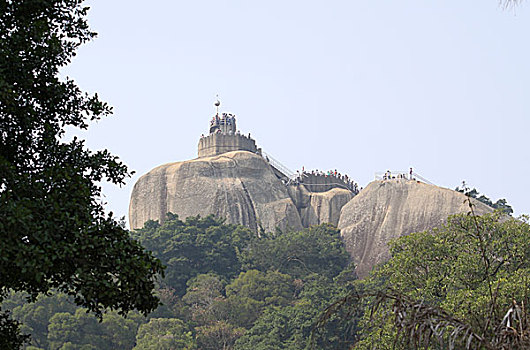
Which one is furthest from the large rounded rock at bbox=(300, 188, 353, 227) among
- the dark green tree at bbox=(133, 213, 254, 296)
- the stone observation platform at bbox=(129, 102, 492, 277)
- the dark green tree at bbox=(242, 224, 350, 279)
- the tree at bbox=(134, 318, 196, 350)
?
the tree at bbox=(134, 318, 196, 350)

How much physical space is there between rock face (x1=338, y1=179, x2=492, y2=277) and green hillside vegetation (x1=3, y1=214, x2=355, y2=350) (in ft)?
2.93

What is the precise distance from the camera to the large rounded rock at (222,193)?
3869cm

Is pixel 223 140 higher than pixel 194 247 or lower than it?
higher

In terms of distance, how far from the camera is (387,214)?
36219mm

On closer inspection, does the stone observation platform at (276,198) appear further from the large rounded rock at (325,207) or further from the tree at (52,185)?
the tree at (52,185)

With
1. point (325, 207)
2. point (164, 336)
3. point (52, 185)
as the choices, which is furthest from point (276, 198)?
point (52, 185)

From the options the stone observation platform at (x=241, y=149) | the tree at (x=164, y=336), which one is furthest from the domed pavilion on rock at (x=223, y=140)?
the tree at (x=164, y=336)

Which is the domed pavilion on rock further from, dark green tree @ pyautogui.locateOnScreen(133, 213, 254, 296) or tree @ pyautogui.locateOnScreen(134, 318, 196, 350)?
tree @ pyautogui.locateOnScreen(134, 318, 196, 350)

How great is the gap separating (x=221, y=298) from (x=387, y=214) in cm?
979

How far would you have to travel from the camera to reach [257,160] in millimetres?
40188

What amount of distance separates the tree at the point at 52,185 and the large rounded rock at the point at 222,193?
1200 inches

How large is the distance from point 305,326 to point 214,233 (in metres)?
9.89

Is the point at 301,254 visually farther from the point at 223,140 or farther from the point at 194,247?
the point at 223,140

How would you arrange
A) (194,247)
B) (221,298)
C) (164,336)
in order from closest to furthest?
(164,336), (221,298), (194,247)
